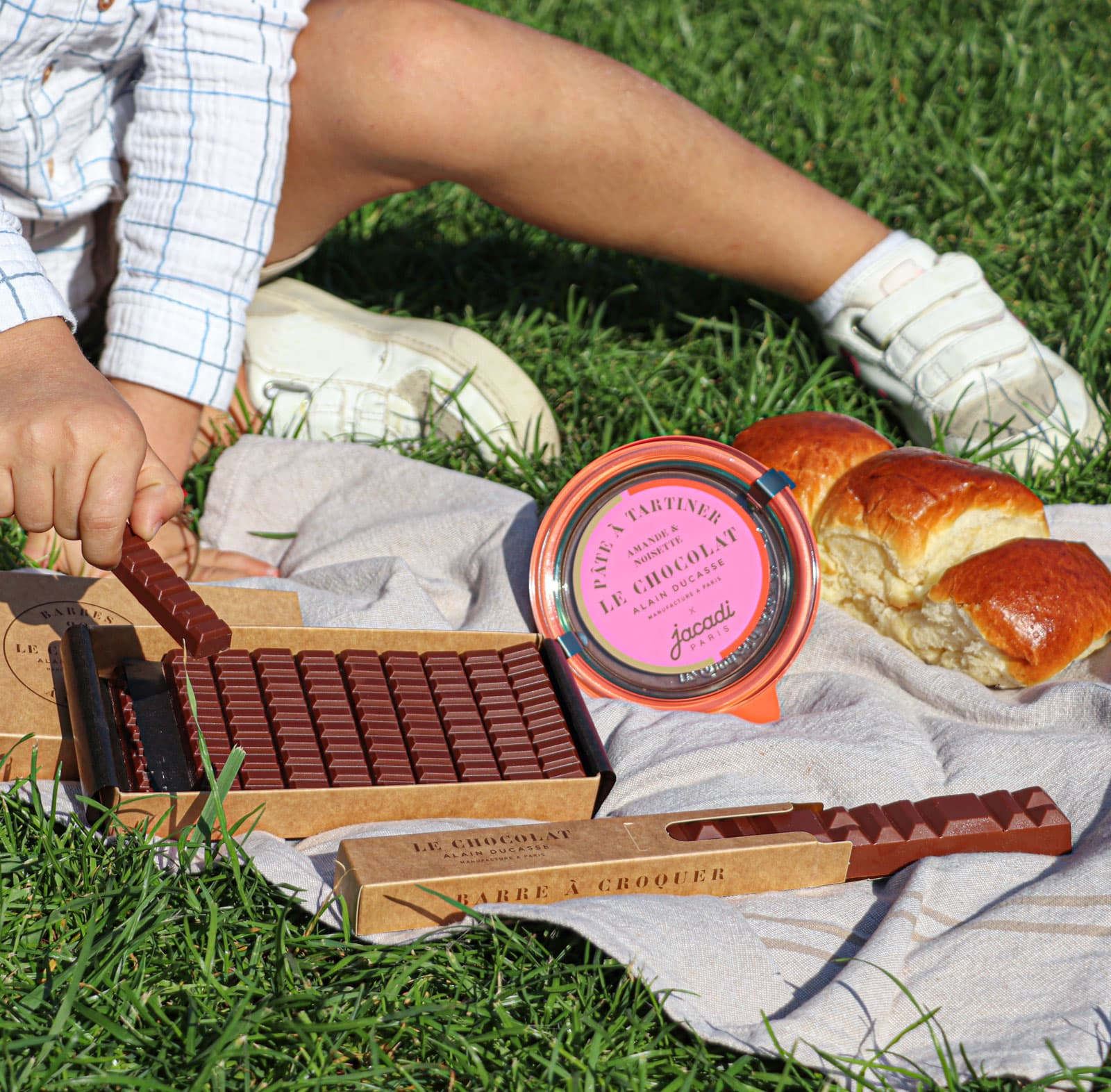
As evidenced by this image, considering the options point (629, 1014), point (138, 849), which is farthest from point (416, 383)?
point (629, 1014)

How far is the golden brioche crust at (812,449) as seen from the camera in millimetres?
2100

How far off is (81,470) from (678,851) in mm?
892

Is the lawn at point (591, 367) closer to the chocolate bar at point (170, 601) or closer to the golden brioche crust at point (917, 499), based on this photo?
the chocolate bar at point (170, 601)

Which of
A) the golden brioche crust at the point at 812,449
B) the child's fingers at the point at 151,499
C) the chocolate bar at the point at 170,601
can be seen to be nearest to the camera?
the chocolate bar at the point at 170,601

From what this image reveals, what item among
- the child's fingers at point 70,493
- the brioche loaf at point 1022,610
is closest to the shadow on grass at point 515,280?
the brioche loaf at point 1022,610

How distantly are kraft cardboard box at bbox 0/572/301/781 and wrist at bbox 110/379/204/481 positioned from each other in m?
0.42

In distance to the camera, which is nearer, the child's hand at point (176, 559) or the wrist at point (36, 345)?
the wrist at point (36, 345)

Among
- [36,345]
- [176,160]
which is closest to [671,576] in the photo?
[36,345]

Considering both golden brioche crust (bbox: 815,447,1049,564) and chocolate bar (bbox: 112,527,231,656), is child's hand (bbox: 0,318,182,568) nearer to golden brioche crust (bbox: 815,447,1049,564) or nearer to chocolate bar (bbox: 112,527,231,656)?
chocolate bar (bbox: 112,527,231,656)

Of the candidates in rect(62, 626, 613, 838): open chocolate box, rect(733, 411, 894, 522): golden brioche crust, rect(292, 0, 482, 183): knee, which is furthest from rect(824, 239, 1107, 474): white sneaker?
rect(62, 626, 613, 838): open chocolate box

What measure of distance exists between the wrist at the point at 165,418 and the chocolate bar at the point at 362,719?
2.15ft

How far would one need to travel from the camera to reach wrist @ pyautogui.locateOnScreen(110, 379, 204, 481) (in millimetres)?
2207

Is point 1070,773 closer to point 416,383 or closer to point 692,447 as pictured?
point 692,447

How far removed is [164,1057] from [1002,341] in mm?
2060
